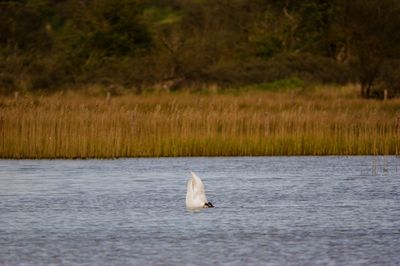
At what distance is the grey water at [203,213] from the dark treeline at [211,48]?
50.5 ft

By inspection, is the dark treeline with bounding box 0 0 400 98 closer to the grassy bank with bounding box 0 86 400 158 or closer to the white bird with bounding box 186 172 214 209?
the grassy bank with bounding box 0 86 400 158

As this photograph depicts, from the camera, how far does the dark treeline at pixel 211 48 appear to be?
38.6 m

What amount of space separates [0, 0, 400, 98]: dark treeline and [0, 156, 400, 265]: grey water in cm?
1540

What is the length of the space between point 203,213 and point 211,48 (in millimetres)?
36878

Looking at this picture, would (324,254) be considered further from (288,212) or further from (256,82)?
(256,82)

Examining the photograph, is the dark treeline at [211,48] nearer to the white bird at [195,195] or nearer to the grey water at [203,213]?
the grey water at [203,213]

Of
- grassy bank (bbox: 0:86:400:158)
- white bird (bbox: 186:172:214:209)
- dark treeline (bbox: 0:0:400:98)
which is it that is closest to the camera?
white bird (bbox: 186:172:214:209)

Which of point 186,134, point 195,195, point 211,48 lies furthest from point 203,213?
point 211,48

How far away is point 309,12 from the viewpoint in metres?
51.2

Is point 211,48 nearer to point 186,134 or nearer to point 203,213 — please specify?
point 186,134

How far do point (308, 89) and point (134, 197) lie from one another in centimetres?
2200

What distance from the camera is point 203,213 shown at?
594 inches

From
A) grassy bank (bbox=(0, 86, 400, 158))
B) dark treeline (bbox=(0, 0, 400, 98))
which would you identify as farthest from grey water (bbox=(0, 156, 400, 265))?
dark treeline (bbox=(0, 0, 400, 98))

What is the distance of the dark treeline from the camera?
3862 centimetres
